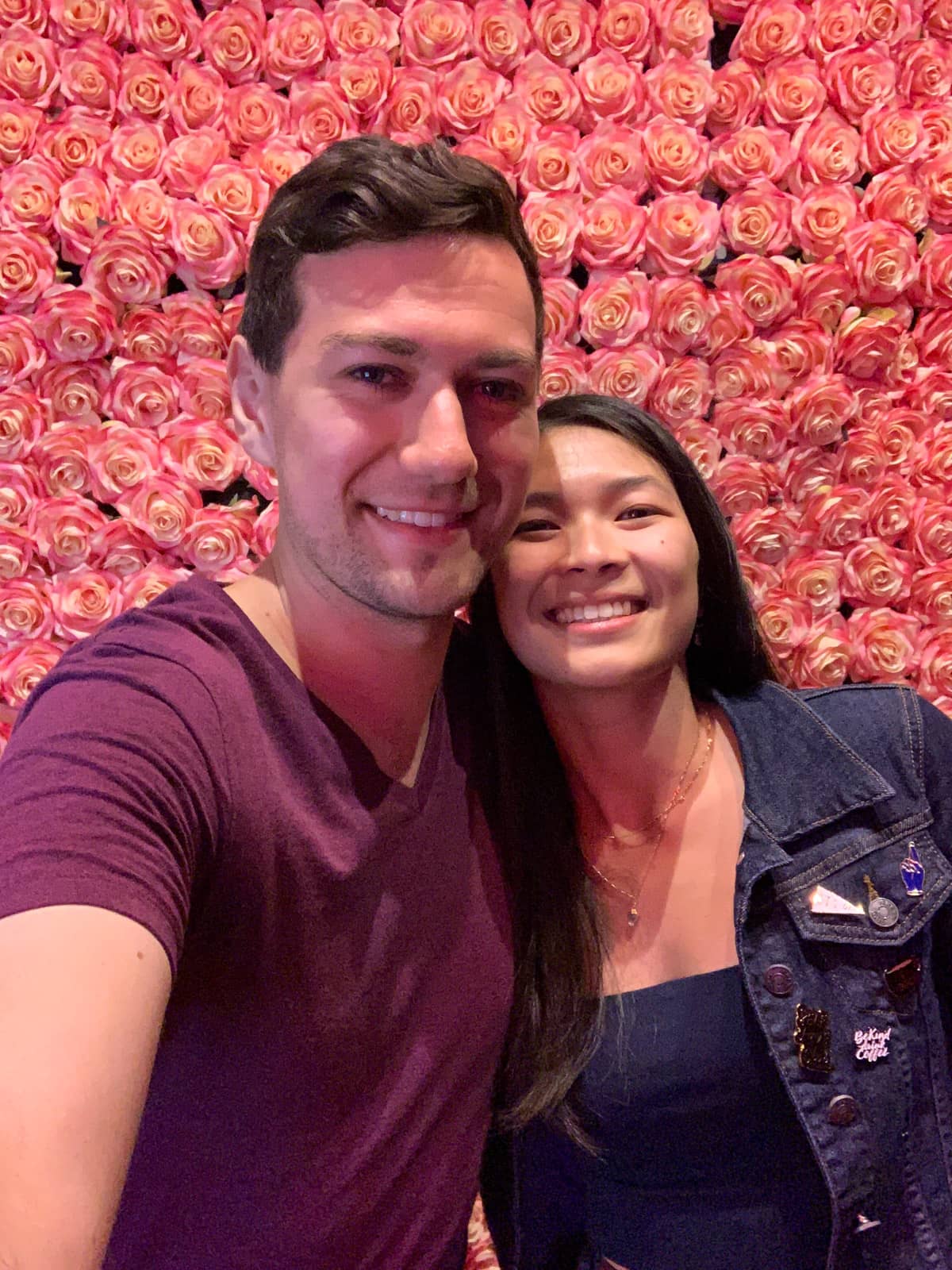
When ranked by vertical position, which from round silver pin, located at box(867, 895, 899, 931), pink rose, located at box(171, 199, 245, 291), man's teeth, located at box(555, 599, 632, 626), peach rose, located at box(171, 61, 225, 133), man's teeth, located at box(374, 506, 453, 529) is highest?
peach rose, located at box(171, 61, 225, 133)

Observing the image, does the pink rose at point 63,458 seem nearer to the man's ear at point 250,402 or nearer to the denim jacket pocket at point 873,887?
the man's ear at point 250,402

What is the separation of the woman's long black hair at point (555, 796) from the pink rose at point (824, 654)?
1.39 ft

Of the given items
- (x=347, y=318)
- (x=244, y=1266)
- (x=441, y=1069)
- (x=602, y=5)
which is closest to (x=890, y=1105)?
(x=441, y=1069)

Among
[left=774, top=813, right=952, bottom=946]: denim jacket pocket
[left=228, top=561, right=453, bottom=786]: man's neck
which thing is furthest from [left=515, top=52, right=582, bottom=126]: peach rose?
[left=774, top=813, right=952, bottom=946]: denim jacket pocket

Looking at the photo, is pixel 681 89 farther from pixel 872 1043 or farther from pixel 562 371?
pixel 872 1043

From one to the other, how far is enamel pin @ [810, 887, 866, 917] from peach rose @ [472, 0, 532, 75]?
143 centimetres

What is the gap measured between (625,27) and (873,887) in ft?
4.73

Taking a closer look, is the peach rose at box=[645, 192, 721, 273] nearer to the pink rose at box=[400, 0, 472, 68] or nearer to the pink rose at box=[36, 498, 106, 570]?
the pink rose at box=[400, 0, 472, 68]

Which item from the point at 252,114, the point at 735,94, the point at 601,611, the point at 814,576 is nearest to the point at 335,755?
the point at 601,611

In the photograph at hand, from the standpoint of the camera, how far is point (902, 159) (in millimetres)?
1565

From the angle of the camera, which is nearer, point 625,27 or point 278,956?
point 278,956

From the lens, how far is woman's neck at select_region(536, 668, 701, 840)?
3.72 ft

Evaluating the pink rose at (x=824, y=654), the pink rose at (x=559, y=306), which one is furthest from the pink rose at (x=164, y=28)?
the pink rose at (x=824, y=654)

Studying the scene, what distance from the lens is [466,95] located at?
1.50 m
